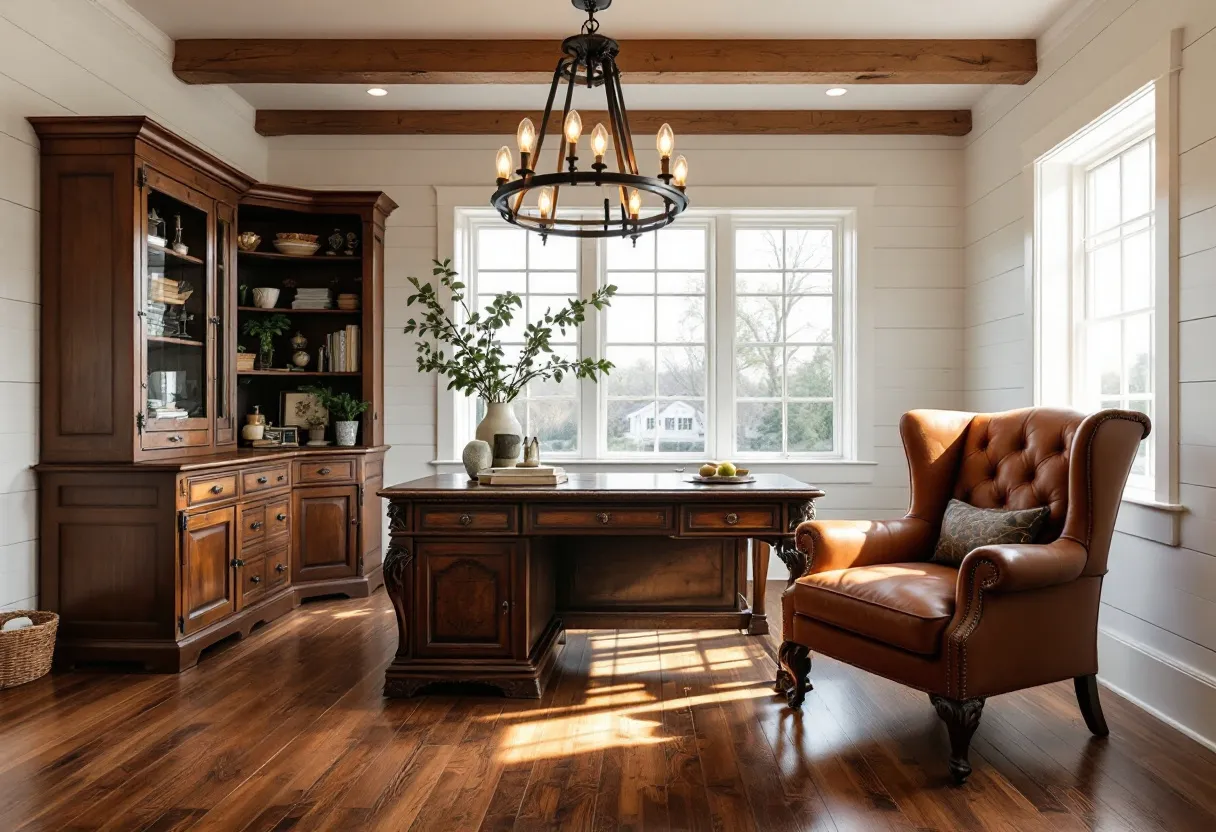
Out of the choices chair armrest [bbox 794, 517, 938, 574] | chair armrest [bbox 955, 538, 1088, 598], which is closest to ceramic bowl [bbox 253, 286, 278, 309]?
chair armrest [bbox 794, 517, 938, 574]

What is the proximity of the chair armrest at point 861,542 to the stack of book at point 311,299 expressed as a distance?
3237 mm

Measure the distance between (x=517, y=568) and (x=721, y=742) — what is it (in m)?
0.95

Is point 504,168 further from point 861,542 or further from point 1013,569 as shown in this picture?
point 1013,569

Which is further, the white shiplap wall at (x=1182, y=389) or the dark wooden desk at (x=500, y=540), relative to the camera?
the dark wooden desk at (x=500, y=540)

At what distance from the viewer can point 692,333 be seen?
17.6ft

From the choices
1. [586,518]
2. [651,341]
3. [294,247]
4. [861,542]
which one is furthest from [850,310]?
[294,247]

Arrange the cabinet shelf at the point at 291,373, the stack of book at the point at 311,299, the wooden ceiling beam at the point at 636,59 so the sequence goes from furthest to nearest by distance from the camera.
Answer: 1. the stack of book at the point at 311,299
2. the cabinet shelf at the point at 291,373
3. the wooden ceiling beam at the point at 636,59

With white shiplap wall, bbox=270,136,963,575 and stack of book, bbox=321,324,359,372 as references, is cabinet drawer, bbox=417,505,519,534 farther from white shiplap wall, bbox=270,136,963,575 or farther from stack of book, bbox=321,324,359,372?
white shiplap wall, bbox=270,136,963,575

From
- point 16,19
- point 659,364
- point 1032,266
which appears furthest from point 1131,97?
point 16,19

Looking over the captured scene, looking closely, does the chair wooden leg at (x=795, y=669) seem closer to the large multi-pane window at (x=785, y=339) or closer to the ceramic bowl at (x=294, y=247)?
the large multi-pane window at (x=785, y=339)

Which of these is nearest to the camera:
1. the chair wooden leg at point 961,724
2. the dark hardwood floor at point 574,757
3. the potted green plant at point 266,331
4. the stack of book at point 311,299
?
the dark hardwood floor at point 574,757

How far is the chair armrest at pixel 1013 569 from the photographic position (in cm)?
247

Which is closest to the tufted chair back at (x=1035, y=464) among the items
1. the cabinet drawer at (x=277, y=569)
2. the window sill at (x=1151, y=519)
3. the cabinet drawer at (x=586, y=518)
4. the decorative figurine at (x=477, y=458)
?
the window sill at (x=1151, y=519)

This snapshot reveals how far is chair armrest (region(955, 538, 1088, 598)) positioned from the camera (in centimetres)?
247
